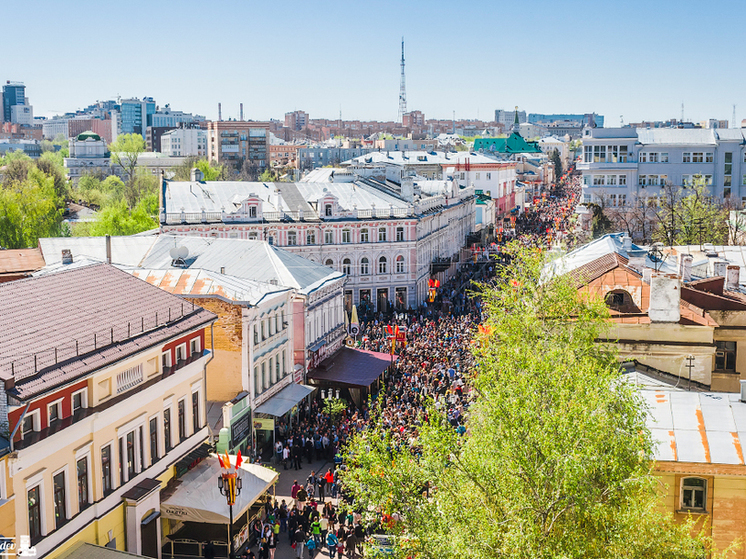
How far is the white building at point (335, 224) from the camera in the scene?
178 ft

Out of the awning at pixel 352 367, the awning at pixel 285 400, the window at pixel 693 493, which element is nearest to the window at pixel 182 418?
the awning at pixel 285 400

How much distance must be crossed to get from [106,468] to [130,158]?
4837 inches

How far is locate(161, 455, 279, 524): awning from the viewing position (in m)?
20.7

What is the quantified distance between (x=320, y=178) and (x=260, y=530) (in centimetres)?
4549

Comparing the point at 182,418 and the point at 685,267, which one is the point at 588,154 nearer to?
the point at 685,267

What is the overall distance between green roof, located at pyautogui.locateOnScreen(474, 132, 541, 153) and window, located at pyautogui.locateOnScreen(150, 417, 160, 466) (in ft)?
443

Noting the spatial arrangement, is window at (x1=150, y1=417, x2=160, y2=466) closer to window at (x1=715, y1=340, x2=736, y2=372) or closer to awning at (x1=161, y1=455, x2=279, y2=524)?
awning at (x1=161, y1=455, x2=279, y2=524)

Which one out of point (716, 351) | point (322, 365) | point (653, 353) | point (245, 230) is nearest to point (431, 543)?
point (653, 353)

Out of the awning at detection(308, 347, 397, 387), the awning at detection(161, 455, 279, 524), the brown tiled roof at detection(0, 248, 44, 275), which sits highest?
the brown tiled roof at detection(0, 248, 44, 275)

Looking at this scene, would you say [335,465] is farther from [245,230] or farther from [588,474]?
[245,230]

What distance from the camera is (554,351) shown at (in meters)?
18.4

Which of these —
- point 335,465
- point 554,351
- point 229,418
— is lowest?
point 335,465

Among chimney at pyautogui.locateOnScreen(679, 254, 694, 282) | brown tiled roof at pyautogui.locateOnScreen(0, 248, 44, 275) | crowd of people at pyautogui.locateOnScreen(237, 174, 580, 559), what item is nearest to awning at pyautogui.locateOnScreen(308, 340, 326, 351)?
crowd of people at pyautogui.locateOnScreen(237, 174, 580, 559)

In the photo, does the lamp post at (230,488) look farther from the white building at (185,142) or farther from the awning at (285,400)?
the white building at (185,142)
